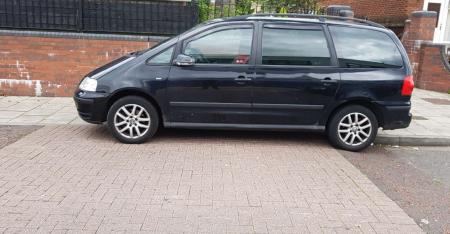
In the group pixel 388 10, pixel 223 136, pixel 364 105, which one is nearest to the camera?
pixel 364 105

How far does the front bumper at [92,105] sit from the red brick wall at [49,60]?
2.95m

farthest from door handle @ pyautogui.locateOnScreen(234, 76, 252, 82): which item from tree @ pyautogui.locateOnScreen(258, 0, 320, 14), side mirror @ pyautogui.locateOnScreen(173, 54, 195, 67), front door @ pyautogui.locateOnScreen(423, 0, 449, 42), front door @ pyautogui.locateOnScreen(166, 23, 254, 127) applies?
front door @ pyautogui.locateOnScreen(423, 0, 449, 42)

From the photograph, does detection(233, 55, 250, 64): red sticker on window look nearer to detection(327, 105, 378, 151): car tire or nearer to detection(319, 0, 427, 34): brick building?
detection(327, 105, 378, 151): car tire

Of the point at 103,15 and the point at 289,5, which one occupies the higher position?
the point at 289,5

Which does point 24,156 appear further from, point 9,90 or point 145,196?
point 9,90

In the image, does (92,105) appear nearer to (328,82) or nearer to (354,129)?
(328,82)

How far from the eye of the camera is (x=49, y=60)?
8.80 meters

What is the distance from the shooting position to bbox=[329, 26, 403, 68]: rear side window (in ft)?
20.1

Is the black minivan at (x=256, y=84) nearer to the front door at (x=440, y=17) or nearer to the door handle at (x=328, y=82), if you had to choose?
the door handle at (x=328, y=82)

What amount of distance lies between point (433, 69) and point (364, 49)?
633 cm

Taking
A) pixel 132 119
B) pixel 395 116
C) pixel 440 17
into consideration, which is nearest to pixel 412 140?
pixel 395 116

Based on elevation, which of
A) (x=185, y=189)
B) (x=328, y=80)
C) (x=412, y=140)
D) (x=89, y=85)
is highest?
(x=328, y=80)

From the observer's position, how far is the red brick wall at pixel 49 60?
8.72 m

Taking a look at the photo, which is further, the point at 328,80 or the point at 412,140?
the point at 412,140
